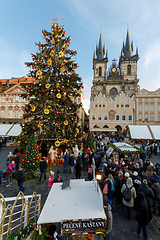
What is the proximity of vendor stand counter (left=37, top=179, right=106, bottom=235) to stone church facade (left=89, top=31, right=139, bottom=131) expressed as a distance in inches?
1270

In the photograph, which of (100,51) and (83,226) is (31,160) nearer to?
(83,226)

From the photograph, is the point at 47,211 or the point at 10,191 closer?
the point at 47,211

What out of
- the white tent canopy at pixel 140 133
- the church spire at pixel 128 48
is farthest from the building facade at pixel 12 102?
the church spire at pixel 128 48

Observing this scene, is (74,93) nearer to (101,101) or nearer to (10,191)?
(10,191)

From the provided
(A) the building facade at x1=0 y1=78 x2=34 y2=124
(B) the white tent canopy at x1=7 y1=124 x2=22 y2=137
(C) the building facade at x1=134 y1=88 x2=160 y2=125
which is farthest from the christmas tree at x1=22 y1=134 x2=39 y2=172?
(C) the building facade at x1=134 y1=88 x2=160 y2=125

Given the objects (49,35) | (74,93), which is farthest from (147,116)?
(49,35)

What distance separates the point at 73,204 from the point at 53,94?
1135 centimetres

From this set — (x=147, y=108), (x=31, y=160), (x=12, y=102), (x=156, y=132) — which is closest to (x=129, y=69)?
(x=147, y=108)

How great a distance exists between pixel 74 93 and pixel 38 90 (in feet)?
11.7

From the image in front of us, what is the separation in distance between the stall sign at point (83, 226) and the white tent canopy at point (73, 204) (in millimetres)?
71

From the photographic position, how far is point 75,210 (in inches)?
126

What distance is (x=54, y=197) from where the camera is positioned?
3.83 meters

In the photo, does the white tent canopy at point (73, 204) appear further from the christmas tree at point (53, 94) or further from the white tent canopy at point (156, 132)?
the white tent canopy at point (156, 132)

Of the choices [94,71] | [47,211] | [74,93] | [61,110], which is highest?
[94,71]
